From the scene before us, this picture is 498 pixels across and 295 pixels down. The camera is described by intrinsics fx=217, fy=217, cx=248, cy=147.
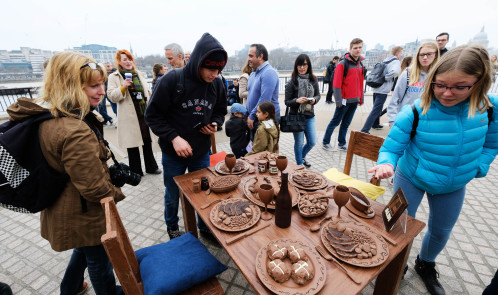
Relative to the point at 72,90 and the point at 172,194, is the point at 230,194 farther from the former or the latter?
the point at 72,90

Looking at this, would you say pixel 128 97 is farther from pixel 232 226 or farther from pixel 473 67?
pixel 473 67

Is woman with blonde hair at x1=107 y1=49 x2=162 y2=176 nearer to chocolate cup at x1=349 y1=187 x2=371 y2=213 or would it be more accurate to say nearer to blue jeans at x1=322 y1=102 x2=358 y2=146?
chocolate cup at x1=349 y1=187 x2=371 y2=213

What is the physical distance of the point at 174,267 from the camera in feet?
4.88

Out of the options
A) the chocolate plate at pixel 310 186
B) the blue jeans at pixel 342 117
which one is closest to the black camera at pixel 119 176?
the chocolate plate at pixel 310 186

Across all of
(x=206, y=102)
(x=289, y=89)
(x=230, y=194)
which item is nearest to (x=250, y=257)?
(x=230, y=194)

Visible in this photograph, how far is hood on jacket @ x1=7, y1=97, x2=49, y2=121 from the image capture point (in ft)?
4.19

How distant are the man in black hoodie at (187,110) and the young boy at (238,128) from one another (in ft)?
3.26

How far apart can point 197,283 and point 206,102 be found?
1.71 metres

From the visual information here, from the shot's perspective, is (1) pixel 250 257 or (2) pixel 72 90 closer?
(1) pixel 250 257

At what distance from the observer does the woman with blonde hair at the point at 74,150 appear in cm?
132

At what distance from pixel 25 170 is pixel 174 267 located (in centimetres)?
111

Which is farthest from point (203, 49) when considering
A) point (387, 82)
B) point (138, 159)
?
point (387, 82)

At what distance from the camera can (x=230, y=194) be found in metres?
1.92

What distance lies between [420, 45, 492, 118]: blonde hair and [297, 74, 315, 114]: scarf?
8.65 feet
